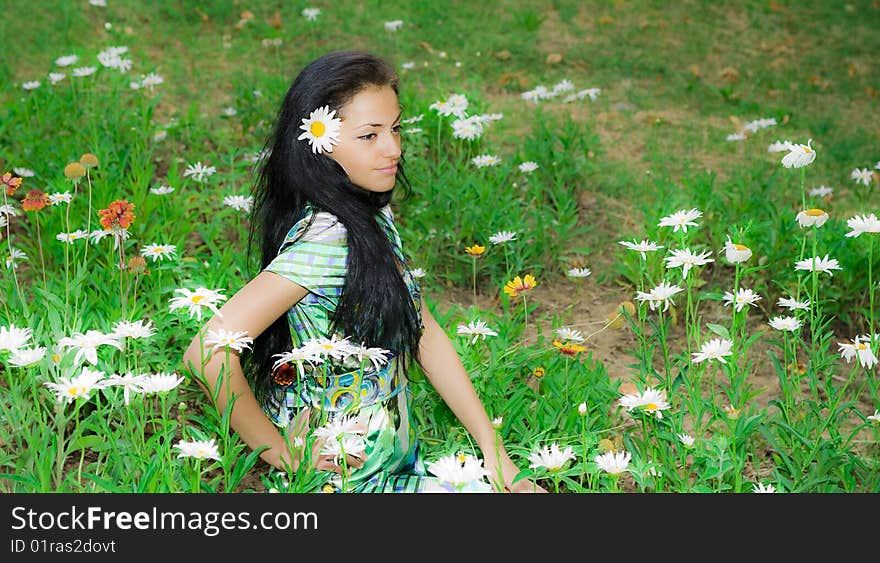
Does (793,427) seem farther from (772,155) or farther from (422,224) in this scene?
(772,155)

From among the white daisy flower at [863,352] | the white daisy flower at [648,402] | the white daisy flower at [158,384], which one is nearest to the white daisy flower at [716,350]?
the white daisy flower at [648,402]

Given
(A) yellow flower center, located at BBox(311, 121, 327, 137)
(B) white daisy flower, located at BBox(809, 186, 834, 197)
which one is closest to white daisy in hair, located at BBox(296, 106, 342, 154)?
(A) yellow flower center, located at BBox(311, 121, 327, 137)

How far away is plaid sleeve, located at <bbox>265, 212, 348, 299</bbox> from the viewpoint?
2.17 meters

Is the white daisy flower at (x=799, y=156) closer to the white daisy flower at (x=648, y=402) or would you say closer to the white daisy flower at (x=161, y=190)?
the white daisy flower at (x=648, y=402)

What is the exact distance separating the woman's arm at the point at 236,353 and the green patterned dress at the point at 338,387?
0.04 meters

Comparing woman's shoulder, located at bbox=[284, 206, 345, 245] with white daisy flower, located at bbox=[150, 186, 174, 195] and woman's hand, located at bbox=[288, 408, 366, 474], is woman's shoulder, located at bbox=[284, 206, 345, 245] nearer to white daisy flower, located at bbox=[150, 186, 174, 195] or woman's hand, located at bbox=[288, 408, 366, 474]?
woman's hand, located at bbox=[288, 408, 366, 474]

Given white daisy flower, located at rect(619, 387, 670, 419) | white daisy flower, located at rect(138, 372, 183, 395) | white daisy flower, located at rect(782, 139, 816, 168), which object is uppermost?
white daisy flower, located at rect(782, 139, 816, 168)

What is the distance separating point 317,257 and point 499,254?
1.56m

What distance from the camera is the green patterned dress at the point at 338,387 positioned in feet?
7.20

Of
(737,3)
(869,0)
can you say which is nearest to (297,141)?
(737,3)

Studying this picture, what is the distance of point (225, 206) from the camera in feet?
12.8

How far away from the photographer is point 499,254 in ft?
12.1

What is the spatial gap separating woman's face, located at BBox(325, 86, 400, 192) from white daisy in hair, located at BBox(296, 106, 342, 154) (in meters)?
0.03

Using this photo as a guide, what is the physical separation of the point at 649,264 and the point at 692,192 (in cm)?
62
